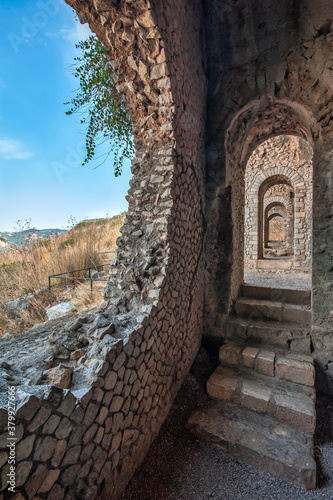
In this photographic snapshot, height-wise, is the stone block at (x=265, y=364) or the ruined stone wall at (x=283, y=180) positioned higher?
the ruined stone wall at (x=283, y=180)

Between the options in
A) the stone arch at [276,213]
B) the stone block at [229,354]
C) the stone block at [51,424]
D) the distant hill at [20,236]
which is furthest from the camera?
the stone arch at [276,213]

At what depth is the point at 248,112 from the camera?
3209mm

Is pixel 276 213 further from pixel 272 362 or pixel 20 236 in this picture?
pixel 20 236

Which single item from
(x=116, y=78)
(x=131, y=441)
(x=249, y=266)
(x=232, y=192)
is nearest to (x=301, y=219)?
(x=249, y=266)

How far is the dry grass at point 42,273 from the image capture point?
12.6 ft

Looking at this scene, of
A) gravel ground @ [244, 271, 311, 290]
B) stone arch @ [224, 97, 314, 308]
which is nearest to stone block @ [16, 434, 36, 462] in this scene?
stone arch @ [224, 97, 314, 308]

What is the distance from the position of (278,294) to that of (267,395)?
1.53 m

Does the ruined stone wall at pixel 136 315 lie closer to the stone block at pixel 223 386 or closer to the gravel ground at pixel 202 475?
the gravel ground at pixel 202 475

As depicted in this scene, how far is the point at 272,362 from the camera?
2.60 meters

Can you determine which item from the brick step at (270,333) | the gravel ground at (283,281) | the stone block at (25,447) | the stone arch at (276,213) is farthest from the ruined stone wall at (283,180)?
the stone block at (25,447)

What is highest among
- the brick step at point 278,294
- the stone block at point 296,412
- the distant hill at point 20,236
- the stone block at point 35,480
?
the distant hill at point 20,236

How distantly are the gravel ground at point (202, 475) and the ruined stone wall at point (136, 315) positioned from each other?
5.0 inches

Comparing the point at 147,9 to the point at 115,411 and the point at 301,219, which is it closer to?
the point at 115,411

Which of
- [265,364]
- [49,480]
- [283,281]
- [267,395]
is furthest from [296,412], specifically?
[283,281]
